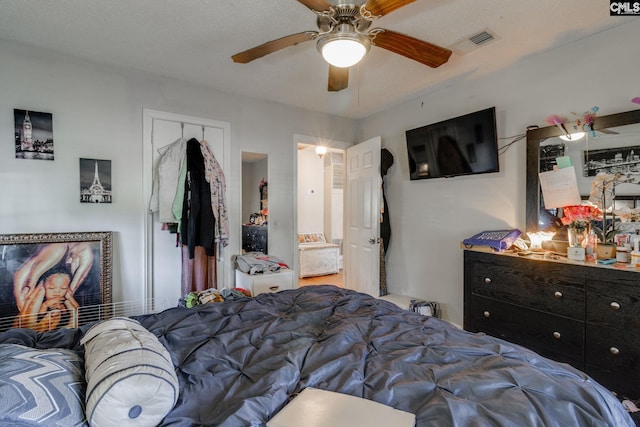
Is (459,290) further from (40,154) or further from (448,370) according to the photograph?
(40,154)

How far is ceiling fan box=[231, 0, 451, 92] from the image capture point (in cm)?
143

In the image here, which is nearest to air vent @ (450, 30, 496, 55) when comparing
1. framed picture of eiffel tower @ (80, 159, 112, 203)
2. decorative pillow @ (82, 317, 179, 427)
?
decorative pillow @ (82, 317, 179, 427)

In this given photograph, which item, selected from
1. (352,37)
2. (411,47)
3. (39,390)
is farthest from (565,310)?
(39,390)

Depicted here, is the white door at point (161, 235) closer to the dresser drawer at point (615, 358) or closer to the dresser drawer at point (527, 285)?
the dresser drawer at point (527, 285)

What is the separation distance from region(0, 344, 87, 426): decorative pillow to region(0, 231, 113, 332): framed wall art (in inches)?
69.1

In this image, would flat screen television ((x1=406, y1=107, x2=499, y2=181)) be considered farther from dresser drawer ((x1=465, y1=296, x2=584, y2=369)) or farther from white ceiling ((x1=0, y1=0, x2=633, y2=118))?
dresser drawer ((x1=465, y1=296, x2=584, y2=369))

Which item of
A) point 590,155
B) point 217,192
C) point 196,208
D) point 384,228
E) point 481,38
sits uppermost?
point 481,38

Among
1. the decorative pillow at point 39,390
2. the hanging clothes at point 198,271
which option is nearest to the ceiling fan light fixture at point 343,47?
the decorative pillow at point 39,390

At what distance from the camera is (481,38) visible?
219 cm

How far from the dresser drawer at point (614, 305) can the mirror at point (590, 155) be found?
637mm

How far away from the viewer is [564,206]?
2264mm

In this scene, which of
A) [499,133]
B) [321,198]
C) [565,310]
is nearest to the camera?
[565,310]

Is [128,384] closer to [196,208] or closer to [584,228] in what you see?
[196,208]

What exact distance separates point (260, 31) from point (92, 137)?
166 cm
